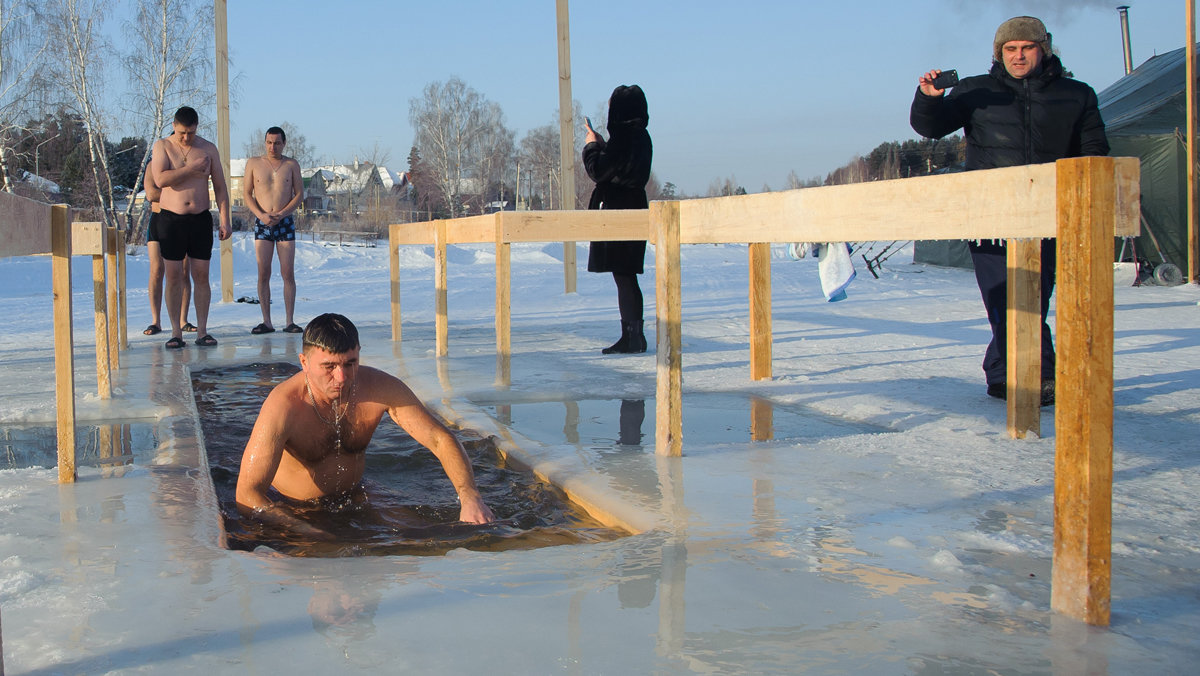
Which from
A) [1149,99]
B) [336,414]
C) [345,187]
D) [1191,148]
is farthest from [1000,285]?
[345,187]

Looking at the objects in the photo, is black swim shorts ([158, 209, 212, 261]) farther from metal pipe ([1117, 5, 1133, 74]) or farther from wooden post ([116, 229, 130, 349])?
metal pipe ([1117, 5, 1133, 74])

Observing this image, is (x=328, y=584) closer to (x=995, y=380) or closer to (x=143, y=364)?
(x=995, y=380)

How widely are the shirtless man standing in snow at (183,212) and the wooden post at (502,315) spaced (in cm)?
327

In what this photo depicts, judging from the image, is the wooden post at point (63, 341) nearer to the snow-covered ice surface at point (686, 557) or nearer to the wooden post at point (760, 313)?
the snow-covered ice surface at point (686, 557)

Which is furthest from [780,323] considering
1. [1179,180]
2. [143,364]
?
[1179,180]

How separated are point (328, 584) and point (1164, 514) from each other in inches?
95.1

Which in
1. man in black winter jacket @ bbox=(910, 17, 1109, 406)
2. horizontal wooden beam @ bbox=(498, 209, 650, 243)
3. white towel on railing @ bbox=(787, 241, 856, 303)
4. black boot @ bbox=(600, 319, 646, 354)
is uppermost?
man in black winter jacket @ bbox=(910, 17, 1109, 406)

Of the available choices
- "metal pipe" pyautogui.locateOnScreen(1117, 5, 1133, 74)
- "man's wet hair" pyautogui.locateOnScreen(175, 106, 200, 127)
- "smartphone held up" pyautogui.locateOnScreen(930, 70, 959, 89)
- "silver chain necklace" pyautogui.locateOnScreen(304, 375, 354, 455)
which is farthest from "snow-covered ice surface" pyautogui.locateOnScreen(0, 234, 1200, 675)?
"metal pipe" pyautogui.locateOnScreen(1117, 5, 1133, 74)

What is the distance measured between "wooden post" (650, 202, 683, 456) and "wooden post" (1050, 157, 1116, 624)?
6.01 feet

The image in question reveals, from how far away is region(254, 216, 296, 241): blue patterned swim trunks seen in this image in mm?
8570

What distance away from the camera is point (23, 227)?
280cm

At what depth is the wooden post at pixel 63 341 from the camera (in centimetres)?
330

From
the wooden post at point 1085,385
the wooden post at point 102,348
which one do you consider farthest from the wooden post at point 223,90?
the wooden post at point 1085,385

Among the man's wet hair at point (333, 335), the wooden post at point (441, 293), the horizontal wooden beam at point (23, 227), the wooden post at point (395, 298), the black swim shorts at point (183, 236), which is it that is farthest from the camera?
the wooden post at point (395, 298)
